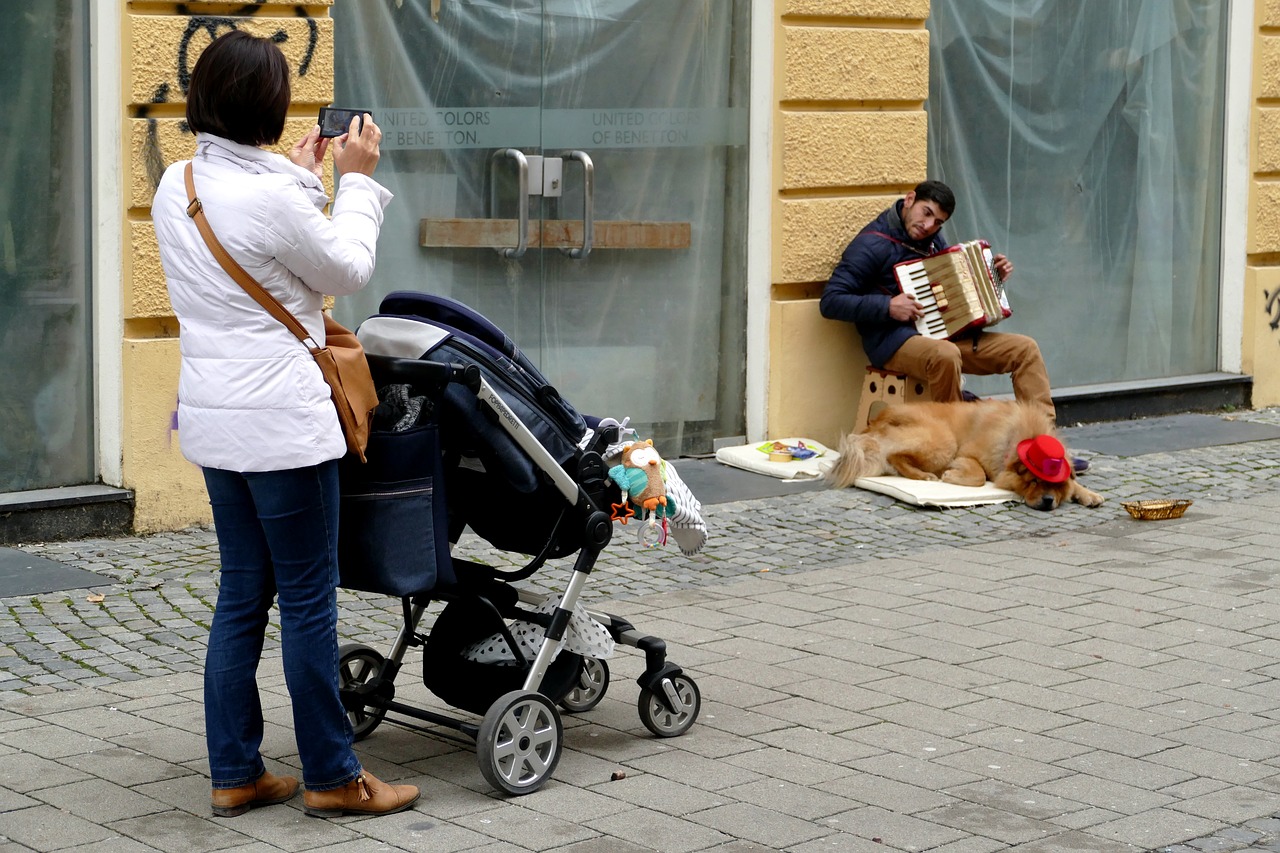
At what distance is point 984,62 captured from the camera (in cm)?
1052

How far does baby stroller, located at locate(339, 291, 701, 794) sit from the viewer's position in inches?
170

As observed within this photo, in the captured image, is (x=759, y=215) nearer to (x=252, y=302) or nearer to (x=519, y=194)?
(x=519, y=194)

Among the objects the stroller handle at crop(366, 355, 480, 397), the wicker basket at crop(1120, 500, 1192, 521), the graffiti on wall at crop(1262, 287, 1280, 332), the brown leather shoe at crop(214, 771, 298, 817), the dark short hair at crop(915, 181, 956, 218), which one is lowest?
the brown leather shoe at crop(214, 771, 298, 817)

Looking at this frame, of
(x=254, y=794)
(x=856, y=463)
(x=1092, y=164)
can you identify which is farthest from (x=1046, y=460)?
(x=254, y=794)

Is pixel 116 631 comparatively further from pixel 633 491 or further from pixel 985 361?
pixel 985 361

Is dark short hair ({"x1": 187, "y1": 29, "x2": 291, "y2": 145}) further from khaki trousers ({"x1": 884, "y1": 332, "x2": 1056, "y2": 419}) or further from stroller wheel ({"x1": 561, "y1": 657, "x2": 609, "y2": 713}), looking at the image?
khaki trousers ({"x1": 884, "y1": 332, "x2": 1056, "y2": 419})

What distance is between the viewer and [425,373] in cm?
425

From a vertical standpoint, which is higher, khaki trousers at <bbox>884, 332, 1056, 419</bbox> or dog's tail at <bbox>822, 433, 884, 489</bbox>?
khaki trousers at <bbox>884, 332, 1056, 419</bbox>

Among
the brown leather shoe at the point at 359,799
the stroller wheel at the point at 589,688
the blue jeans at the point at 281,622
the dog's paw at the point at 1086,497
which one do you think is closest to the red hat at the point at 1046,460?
the dog's paw at the point at 1086,497

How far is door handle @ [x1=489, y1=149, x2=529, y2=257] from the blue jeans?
4.76 meters

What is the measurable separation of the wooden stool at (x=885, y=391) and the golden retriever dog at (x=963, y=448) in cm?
29

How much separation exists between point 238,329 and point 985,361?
6.04m

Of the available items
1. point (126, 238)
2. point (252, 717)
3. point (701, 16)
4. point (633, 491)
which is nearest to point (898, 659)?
point (633, 491)

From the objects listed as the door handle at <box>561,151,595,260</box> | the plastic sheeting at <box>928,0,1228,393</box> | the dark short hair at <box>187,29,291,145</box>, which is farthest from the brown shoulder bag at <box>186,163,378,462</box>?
the plastic sheeting at <box>928,0,1228,393</box>
